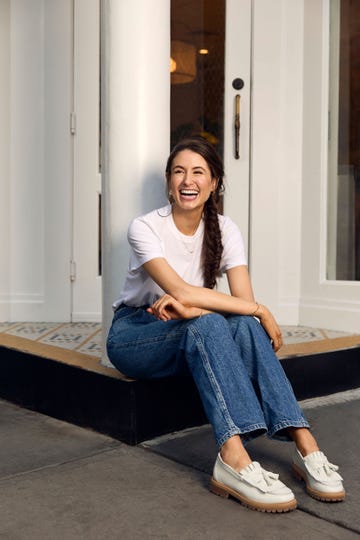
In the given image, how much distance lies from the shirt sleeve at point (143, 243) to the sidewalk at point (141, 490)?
1.95 ft

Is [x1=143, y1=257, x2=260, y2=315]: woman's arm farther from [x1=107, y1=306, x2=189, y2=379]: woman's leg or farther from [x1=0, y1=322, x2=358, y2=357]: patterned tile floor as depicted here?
[x1=0, y1=322, x2=358, y2=357]: patterned tile floor

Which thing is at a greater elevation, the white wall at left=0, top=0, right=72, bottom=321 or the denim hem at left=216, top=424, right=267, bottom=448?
the white wall at left=0, top=0, right=72, bottom=321

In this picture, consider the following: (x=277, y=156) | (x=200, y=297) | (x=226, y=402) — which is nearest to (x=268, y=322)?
(x=200, y=297)

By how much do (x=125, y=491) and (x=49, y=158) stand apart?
Result: 244 centimetres

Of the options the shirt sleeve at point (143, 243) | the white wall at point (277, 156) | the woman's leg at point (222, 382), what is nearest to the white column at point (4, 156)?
the white wall at point (277, 156)

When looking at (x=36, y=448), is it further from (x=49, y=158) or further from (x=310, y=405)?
(x=49, y=158)

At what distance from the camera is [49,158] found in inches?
Result: 148

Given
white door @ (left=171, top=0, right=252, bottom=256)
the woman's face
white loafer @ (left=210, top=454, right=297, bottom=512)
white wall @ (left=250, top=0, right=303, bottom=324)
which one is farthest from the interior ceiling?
white loafer @ (left=210, top=454, right=297, bottom=512)

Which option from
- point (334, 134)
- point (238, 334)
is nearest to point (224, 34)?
point (334, 134)

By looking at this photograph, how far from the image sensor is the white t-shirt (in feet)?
6.91

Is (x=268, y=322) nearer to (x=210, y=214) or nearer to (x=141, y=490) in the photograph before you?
(x=210, y=214)

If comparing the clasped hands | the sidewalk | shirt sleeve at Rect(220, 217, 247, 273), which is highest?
shirt sleeve at Rect(220, 217, 247, 273)

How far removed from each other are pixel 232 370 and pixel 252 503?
33cm

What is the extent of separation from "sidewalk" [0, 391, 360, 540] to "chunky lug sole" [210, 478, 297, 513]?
0.02 m
